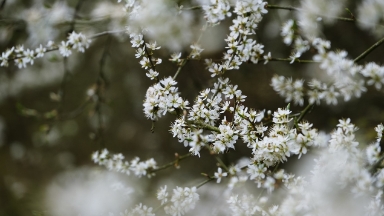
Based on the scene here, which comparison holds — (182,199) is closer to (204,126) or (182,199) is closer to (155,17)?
(204,126)

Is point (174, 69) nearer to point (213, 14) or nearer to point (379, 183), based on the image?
point (213, 14)

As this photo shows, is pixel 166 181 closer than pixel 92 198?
No

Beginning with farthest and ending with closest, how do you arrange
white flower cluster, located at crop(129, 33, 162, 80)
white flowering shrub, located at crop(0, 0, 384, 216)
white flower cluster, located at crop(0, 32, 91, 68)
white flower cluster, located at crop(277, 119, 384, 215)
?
white flower cluster, located at crop(0, 32, 91, 68) → white flower cluster, located at crop(129, 33, 162, 80) → white flowering shrub, located at crop(0, 0, 384, 216) → white flower cluster, located at crop(277, 119, 384, 215)

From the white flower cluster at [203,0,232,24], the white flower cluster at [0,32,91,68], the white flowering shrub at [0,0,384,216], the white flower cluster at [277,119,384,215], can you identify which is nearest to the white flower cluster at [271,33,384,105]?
the white flowering shrub at [0,0,384,216]

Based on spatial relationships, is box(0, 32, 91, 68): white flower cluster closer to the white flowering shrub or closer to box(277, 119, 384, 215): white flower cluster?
the white flowering shrub

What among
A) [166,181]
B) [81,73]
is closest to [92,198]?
[166,181]

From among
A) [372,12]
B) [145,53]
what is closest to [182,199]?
[145,53]
